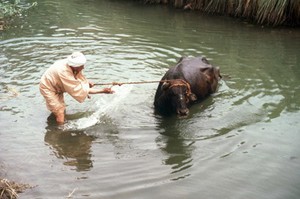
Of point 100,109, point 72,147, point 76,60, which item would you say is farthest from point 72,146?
point 100,109

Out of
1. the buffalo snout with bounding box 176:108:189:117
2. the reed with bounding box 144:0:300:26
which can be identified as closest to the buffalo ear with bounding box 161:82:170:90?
the buffalo snout with bounding box 176:108:189:117

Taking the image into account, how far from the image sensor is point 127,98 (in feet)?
28.0

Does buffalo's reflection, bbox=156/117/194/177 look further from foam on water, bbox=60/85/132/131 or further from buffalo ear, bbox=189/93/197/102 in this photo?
foam on water, bbox=60/85/132/131

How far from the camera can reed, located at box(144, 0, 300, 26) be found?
12.7 m

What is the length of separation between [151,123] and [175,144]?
2.60ft

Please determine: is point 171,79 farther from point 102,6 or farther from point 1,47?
point 102,6

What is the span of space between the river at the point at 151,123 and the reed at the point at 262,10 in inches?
17.5

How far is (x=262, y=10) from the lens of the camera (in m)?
13.0

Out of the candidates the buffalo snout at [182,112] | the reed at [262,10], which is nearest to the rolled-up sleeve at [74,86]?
the buffalo snout at [182,112]

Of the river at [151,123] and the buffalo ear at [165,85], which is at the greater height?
the buffalo ear at [165,85]

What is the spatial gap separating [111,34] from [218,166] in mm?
7524

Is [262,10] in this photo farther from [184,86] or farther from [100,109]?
[100,109]

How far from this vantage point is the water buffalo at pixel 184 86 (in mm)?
7498

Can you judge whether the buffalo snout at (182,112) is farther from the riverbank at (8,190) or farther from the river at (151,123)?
the riverbank at (8,190)
